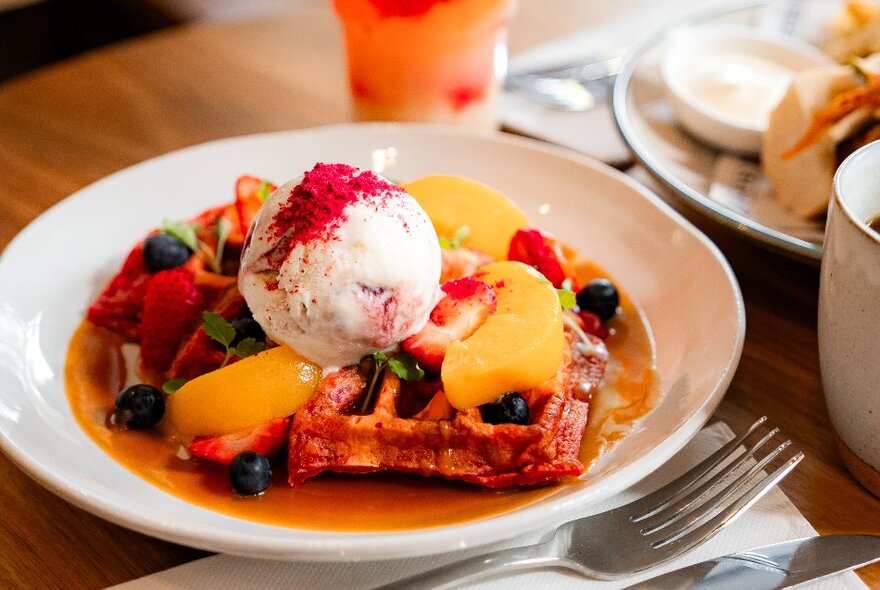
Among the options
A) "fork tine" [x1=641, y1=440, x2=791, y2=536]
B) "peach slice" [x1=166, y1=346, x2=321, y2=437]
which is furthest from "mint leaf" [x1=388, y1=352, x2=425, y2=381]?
"fork tine" [x1=641, y1=440, x2=791, y2=536]

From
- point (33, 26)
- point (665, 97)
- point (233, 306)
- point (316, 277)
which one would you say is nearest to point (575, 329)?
point (316, 277)

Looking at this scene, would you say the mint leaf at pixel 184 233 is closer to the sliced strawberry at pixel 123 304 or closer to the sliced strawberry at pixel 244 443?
the sliced strawberry at pixel 123 304

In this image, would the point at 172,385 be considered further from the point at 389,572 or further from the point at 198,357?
the point at 389,572

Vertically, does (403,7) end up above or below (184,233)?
above

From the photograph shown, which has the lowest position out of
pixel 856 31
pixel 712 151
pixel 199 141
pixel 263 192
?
pixel 199 141

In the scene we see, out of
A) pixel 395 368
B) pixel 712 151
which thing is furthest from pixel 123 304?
pixel 712 151

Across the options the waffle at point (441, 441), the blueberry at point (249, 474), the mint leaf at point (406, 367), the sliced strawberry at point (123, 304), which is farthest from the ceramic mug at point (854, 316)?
the sliced strawberry at point (123, 304)
